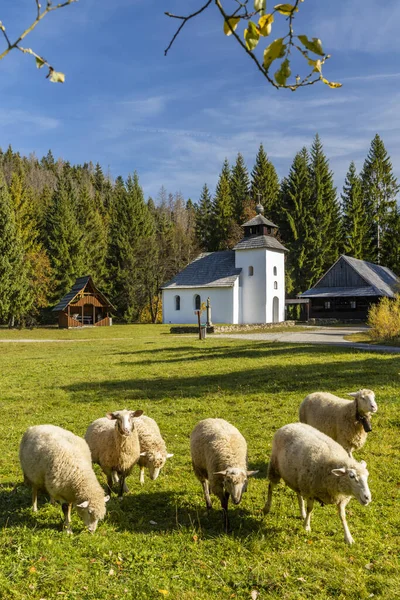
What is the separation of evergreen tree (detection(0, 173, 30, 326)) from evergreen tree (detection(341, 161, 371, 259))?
40.6 meters

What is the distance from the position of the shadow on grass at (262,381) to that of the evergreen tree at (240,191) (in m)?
55.1

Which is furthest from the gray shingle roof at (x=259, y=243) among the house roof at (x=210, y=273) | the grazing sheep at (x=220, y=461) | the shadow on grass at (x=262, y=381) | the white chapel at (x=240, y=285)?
the grazing sheep at (x=220, y=461)

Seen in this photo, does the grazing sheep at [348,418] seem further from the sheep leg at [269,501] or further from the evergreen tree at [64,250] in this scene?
the evergreen tree at [64,250]

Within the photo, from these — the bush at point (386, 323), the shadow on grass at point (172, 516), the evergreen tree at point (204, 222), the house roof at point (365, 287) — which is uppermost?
the evergreen tree at point (204, 222)

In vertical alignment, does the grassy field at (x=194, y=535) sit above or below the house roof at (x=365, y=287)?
below

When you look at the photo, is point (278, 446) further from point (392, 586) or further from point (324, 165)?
point (324, 165)

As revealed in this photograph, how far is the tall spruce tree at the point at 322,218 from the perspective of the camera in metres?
64.5

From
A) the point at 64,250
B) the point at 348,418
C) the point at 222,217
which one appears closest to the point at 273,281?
the point at 222,217

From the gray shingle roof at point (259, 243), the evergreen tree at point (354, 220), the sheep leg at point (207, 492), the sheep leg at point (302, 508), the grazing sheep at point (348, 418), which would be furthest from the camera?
the evergreen tree at point (354, 220)

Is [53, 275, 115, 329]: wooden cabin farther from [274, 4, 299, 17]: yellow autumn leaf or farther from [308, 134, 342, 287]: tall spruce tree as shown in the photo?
[274, 4, 299, 17]: yellow autumn leaf

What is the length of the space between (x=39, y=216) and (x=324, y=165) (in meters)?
39.7

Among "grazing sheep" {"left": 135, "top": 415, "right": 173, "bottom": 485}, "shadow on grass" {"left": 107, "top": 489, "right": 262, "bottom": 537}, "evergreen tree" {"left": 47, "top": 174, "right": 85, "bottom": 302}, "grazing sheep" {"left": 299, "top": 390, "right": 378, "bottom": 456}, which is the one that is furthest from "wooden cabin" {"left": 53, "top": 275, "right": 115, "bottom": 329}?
"shadow on grass" {"left": 107, "top": 489, "right": 262, "bottom": 537}

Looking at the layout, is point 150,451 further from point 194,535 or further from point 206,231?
point 206,231

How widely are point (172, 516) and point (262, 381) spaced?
27.4ft
